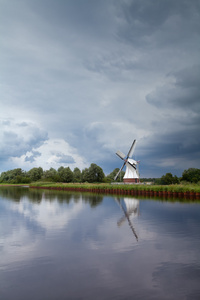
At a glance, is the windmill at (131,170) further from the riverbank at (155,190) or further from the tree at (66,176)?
the tree at (66,176)

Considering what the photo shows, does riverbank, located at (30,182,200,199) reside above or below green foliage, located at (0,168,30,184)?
below

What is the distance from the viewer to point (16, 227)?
14.8 metres

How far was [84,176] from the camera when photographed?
305ft

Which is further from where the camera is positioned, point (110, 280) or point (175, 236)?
point (175, 236)

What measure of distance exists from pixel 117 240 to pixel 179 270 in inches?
159

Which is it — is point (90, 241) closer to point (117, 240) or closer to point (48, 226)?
point (117, 240)

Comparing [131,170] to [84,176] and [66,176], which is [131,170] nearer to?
[84,176]

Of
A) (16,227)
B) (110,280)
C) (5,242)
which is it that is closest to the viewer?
(110,280)

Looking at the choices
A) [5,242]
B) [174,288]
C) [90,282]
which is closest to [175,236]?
[174,288]

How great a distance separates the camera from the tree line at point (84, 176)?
7190 centimetres

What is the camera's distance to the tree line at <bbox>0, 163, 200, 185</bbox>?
71.9 meters

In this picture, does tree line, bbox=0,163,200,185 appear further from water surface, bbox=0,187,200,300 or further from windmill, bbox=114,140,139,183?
water surface, bbox=0,187,200,300

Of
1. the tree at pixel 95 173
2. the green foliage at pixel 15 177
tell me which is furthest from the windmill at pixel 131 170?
the green foliage at pixel 15 177

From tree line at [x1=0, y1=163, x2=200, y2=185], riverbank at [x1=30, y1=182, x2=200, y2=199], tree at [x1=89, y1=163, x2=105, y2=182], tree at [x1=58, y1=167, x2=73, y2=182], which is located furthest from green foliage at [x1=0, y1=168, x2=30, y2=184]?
riverbank at [x1=30, y1=182, x2=200, y2=199]
